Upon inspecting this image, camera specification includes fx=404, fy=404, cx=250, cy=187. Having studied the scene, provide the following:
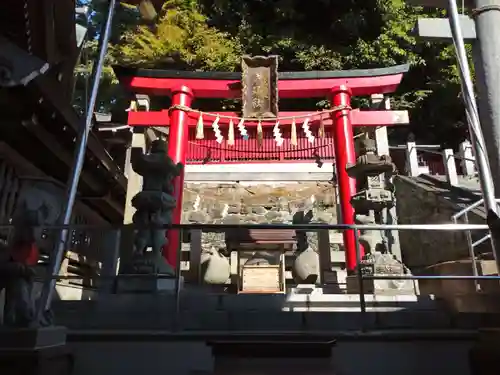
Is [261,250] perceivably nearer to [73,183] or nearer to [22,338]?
[73,183]

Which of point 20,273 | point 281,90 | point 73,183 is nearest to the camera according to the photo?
point 20,273

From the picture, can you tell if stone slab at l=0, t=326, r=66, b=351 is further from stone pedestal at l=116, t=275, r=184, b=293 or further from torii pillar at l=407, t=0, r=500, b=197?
torii pillar at l=407, t=0, r=500, b=197

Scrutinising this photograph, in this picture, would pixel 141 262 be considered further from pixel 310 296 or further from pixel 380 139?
pixel 380 139

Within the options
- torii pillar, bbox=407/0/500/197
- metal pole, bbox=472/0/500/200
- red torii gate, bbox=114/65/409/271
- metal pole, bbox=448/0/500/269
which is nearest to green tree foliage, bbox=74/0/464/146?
red torii gate, bbox=114/65/409/271

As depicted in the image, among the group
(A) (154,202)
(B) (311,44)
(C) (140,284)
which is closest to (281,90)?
(A) (154,202)

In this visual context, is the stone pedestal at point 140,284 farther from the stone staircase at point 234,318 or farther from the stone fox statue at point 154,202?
the stone staircase at point 234,318

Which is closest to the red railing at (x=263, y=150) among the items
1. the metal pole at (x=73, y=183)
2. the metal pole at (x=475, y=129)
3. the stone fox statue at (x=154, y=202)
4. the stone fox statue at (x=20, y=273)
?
the stone fox statue at (x=154, y=202)

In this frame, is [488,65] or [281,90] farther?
[281,90]
